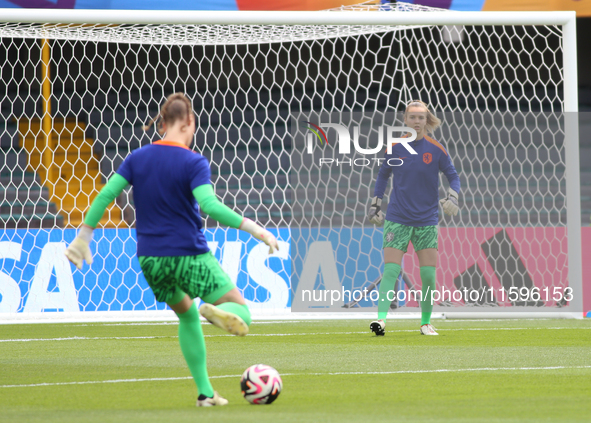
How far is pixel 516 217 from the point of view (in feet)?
34.9

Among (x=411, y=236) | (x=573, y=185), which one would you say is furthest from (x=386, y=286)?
(x=573, y=185)

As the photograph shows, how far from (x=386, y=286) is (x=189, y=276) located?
3.58 metres

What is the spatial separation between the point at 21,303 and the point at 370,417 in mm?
6043

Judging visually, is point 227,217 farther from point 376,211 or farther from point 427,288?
point 376,211

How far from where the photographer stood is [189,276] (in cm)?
354

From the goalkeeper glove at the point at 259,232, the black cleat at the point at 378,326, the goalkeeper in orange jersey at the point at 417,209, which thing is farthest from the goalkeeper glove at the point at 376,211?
the goalkeeper glove at the point at 259,232

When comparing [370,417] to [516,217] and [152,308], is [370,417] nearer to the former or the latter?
[152,308]

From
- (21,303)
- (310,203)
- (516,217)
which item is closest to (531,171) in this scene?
(516,217)

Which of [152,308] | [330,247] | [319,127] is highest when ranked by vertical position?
[319,127]

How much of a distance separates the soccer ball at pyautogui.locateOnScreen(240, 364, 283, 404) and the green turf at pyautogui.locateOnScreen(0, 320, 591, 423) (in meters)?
0.06

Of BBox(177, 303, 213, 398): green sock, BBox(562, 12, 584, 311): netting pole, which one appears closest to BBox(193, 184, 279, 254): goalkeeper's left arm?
BBox(177, 303, 213, 398): green sock

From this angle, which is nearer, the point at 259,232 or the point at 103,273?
the point at 259,232

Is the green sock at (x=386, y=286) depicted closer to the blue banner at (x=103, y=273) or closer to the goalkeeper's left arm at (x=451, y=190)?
the goalkeeper's left arm at (x=451, y=190)

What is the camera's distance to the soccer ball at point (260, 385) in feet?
11.8
